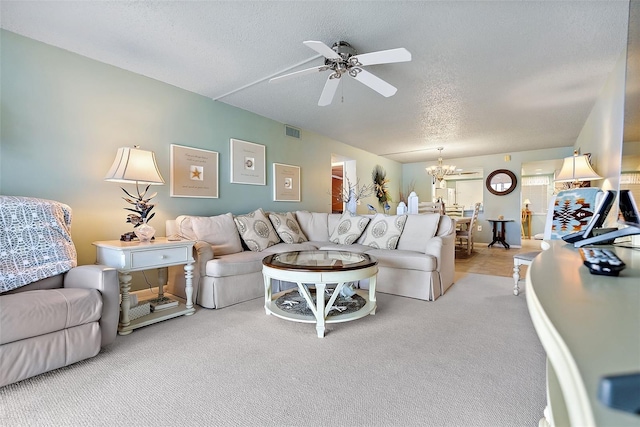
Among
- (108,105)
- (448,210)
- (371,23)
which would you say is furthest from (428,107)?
(448,210)

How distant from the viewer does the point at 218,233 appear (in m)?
3.29

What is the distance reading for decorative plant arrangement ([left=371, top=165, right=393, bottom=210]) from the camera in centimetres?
Result: 723

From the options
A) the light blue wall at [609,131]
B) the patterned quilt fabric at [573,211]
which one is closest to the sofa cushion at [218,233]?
the patterned quilt fabric at [573,211]

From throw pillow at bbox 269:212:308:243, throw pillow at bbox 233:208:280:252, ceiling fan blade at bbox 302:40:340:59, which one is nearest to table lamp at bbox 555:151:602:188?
ceiling fan blade at bbox 302:40:340:59

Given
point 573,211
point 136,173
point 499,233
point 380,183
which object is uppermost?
point 380,183

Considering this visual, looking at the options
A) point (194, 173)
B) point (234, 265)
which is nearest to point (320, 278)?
point (234, 265)

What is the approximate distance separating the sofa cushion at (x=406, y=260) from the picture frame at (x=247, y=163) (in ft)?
6.58

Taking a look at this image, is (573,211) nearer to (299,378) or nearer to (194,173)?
(299,378)

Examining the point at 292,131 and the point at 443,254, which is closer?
the point at 443,254

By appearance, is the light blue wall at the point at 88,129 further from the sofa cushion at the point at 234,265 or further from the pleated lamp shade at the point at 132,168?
the sofa cushion at the point at 234,265

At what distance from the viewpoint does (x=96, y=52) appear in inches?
104

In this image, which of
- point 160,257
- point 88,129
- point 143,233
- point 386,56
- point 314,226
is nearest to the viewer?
point 386,56

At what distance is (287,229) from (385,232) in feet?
4.19

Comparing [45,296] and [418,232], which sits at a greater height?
[418,232]
